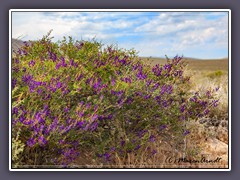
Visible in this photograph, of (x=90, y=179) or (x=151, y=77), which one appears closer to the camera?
(x=90, y=179)

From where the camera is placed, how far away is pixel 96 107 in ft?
14.6

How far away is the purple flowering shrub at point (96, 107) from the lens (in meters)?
4.24

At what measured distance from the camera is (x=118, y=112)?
4648 millimetres

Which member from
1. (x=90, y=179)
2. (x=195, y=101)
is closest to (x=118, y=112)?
(x=90, y=179)

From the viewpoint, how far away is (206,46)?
5.00m

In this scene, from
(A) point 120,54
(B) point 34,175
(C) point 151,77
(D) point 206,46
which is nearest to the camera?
(B) point 34,175

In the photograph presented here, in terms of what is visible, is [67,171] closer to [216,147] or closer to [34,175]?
[34,175]

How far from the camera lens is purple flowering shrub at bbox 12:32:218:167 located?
13.9ft

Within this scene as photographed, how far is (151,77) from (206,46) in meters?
0.82

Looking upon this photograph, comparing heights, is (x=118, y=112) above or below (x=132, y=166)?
above
